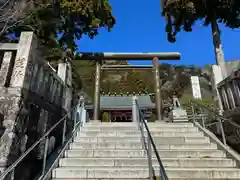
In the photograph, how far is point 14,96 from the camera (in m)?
3.09

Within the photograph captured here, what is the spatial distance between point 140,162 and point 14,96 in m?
2.49

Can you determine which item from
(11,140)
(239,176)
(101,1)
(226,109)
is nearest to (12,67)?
(11,140)

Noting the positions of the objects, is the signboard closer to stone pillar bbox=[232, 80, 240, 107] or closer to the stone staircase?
the stone staircase

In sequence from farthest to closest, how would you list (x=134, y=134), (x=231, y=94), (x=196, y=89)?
(x=196, y=89) < (x=134, y=134) < (x=231, y=94)

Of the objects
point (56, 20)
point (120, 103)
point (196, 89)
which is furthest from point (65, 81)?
point (196, 89)

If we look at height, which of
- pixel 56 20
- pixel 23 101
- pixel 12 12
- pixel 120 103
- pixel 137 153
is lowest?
pixel 137 153

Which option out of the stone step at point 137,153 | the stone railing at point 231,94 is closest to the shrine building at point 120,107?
the stone railing at point 231,94

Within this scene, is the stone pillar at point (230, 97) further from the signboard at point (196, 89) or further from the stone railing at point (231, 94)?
the signboard at point (196, 89)

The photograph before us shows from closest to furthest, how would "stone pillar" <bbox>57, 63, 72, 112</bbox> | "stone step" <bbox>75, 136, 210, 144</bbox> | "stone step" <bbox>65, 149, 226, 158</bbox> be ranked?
"stone step" <bbox>65, 149, 226, 158</bbox>, "stone step" <bbox>75, 136, 210, 144</bbox>, "stone pillar" <bbox>57, 63, 72, 112</bbox>

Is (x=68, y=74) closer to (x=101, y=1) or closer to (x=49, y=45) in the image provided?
(x=49, y=45)

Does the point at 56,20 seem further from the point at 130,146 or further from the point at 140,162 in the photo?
the point at 140,162

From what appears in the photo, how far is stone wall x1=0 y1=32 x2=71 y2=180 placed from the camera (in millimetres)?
2945

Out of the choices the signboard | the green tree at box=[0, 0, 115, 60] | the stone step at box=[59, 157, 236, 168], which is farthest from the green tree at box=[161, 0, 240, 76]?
the signboard

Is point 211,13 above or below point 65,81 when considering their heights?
above
